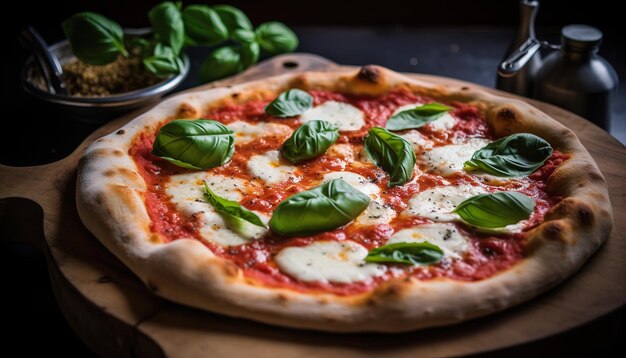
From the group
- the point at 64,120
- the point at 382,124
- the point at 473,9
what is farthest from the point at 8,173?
the point at 473,9

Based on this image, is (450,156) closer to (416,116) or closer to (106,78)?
(416,116)

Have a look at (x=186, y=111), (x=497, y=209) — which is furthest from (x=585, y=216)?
(x=186, y=111)

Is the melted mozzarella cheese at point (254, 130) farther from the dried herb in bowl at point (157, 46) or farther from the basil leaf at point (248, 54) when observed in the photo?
the basil leaf at point (248, 54)

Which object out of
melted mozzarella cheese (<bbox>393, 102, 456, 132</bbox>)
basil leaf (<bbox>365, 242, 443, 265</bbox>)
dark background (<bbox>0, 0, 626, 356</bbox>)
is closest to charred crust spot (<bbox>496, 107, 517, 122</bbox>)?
melted mozzarella cheese (<bbox>393, 102, 456, 132</bbox>)

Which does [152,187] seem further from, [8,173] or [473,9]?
[473,9]

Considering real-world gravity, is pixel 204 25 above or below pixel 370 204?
above

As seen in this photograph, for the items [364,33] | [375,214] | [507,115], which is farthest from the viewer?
[364,33]
